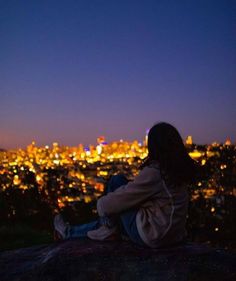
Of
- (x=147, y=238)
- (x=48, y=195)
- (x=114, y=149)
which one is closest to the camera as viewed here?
(x=147, y=238)

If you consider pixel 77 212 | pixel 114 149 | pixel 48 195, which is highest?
pixel 114 149

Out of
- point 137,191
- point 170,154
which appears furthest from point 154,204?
point 170,154

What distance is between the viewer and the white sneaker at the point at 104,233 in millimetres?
3500

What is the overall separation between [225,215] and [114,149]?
73774 millimetres

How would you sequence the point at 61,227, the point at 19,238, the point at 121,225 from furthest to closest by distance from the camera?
the point at 19,238 → the point at 61,227 → the point at 121,225

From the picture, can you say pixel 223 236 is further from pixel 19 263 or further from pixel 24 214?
pixel 19 263

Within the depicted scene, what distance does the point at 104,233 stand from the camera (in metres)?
3.52

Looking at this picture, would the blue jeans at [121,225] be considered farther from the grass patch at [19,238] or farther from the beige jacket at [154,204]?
the grass patch at [19,238]

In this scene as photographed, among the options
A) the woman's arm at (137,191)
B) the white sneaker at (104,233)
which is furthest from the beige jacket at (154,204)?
the white sneaker at (104,233)

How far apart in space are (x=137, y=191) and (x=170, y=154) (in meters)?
0.46

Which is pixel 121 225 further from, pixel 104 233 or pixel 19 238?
pixel 19 238

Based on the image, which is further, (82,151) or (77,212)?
(82,151)

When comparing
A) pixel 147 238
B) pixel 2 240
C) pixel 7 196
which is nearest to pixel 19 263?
pixel 147 238

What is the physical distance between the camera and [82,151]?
9131 centimetres
